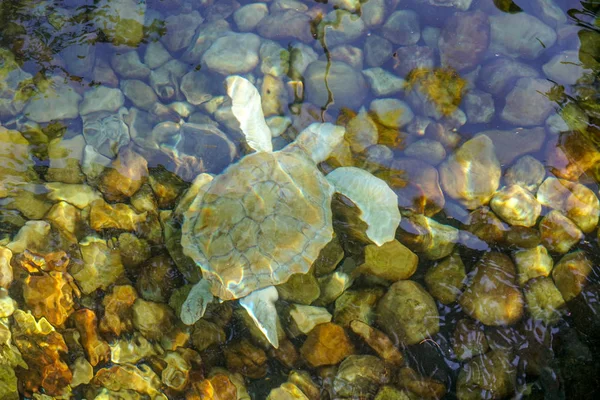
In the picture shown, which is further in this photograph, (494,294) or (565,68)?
(565,68)

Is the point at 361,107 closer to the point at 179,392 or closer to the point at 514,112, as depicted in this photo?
the point at 514,112

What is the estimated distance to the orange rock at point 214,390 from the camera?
300 centimetres

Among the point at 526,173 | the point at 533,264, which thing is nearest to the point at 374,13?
the point at 526,173

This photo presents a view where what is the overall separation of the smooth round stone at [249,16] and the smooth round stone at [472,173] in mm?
2280

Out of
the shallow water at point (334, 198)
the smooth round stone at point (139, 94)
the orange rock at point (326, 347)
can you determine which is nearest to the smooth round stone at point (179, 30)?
the shallow water at point (334, 198)

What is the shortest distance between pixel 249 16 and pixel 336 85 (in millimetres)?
1200

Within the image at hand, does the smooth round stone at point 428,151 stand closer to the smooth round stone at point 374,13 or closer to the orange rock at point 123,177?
the smooth round stone at point 374,13

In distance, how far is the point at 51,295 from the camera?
10.4 ft

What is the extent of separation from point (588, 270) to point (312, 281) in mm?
1978

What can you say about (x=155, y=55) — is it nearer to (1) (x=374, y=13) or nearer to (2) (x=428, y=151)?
(1) (x=374, y=13)

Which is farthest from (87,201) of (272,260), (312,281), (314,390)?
(314,390)

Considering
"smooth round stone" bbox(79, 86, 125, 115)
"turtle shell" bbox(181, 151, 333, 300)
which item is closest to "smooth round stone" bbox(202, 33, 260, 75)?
"smooth round stone" bbox(79, 86, 125, 115)

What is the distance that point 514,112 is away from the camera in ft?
11.7

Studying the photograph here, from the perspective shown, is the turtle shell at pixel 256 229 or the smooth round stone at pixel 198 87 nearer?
the turtle shell at pixel 256 229
